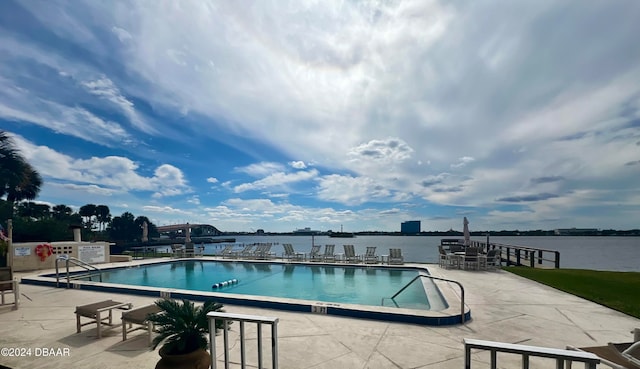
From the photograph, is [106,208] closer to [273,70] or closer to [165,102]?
Answer: [165,102]

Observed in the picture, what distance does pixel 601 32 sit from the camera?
7.12 metres

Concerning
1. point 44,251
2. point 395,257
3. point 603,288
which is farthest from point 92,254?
point 603,288

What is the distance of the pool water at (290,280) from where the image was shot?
7.86 meters

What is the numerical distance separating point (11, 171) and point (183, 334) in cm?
2742

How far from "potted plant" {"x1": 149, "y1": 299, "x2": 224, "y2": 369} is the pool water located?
4.97 m

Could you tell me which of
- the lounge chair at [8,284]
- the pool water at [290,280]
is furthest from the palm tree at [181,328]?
the lounge chair at [8,284]

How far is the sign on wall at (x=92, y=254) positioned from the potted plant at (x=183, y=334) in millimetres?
14259

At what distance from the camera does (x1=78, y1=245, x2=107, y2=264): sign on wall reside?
13300 mm

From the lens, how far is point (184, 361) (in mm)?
2508

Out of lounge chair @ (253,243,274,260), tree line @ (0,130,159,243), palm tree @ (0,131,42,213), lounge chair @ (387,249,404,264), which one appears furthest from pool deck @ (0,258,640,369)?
palm tree @ (0,131,42,213)

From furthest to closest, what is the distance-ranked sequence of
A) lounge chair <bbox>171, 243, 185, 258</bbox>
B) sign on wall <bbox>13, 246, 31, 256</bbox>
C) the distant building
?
the distant building < lounge chair <bbox>171, 243, 185, 258</bbox> < sign on wall <bbox>13, 246, 31, 256</bbox>

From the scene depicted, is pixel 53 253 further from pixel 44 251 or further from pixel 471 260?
pixel 471 260

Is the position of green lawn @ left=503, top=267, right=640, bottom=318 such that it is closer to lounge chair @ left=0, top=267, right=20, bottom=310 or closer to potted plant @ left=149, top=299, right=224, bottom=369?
potted plant @ left=149, top=299, right=224, bottom=369

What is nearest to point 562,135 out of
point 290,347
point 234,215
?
point 290,347
